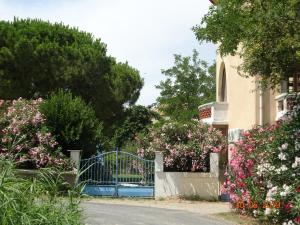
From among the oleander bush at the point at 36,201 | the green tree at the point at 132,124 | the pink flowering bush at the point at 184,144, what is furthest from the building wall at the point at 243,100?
the oleander bush at the point at 36,201

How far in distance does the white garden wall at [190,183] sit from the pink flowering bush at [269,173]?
4.28 metres

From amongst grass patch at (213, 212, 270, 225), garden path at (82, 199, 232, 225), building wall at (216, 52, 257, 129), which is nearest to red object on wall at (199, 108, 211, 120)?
building wall at (216, 52, 257, 129)

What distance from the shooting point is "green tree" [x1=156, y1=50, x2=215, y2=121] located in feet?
151

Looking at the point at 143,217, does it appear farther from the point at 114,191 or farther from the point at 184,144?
the point at 184,144

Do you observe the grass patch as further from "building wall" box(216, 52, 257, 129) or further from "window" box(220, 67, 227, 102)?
"window" box(220, 67, 227, 102)

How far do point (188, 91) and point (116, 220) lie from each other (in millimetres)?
32890

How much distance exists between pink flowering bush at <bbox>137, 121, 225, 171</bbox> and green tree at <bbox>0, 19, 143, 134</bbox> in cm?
1041

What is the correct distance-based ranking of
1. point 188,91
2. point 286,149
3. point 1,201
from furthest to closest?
point 188,91
point 286,149
point 1,201

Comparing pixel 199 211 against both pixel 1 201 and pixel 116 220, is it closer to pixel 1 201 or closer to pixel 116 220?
pixel 116 220

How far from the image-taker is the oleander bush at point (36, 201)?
5883 mm

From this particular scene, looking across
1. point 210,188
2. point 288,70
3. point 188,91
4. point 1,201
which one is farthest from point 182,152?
point 188,91

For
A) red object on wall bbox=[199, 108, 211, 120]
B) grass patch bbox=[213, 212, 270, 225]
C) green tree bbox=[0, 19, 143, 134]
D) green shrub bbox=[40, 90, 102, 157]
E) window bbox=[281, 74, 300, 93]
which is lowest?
grass patch bbox=[213, 212, 270, 225]

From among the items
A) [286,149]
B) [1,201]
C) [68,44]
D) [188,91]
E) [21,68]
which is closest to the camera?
[1,201]

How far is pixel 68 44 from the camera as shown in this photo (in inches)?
1340
